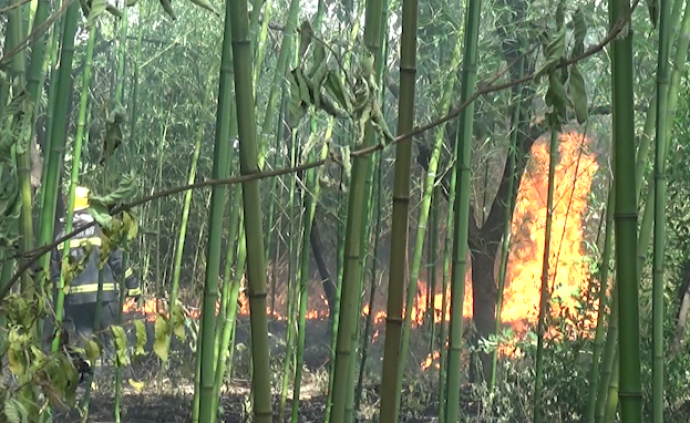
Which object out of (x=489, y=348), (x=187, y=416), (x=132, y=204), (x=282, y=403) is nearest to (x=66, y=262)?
(x=132, y=204)

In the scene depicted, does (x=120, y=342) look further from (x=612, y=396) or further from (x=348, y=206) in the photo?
(x=612, y=396)

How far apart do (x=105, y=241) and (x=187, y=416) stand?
3118 millimetres

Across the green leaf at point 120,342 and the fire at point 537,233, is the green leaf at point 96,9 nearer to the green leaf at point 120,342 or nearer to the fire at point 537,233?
the green leaf at point 120,342

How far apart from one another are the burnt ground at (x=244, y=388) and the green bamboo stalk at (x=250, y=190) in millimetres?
2564

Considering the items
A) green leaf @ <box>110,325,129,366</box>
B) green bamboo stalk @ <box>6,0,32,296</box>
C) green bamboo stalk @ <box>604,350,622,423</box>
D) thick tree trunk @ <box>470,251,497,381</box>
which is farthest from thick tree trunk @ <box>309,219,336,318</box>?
green leaf @ <box>110,325,129,366</box>

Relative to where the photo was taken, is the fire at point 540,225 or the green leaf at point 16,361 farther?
the fire at point 540,225

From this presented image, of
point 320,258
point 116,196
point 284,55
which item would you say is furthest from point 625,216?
point 320,258

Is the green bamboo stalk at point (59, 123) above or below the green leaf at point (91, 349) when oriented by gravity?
above

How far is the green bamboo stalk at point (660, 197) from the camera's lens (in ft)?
4.06

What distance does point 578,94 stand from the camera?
75cm

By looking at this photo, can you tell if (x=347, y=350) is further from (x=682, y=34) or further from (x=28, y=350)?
(x=682, y=34)

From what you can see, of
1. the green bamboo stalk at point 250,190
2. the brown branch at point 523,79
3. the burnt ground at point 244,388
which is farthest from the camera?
the burnt ground at point 244,388

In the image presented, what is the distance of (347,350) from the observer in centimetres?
92

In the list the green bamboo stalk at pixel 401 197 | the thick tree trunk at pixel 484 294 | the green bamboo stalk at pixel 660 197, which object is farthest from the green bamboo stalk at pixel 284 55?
the thick tree trunk at pixel 484 294
